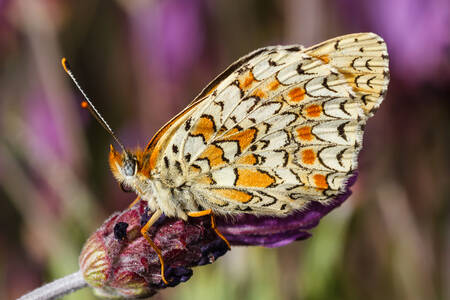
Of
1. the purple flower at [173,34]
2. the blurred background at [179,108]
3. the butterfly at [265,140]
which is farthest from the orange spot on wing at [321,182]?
the purple flower at [173,34]

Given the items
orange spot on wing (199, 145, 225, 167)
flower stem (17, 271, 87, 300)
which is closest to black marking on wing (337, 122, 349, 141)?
orange spot on wing (199, 145, 225, 167)

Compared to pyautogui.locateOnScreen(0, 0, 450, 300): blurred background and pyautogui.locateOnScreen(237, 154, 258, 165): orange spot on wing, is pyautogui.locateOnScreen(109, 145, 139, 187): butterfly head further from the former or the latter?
pyautogui.locateOnScreen(0, 0, 450, 300): blurred background

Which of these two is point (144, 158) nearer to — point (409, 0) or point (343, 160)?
point (343, 160)

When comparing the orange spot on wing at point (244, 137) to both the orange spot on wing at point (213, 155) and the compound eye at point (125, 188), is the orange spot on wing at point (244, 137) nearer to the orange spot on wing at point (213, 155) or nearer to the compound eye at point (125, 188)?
the orange spot on wing at point (213, 155)

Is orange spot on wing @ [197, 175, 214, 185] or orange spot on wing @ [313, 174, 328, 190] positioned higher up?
orange spot on wing @ [197, 175, 214, 185]

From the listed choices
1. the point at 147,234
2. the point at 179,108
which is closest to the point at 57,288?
the point at 147,234

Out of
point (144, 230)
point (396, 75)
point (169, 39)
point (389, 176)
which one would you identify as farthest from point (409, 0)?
point (144, 230)

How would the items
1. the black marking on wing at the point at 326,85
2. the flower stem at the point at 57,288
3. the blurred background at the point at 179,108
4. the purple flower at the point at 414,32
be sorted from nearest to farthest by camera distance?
the flower stem at the point at 57,288, the black marking on wing at the point at 326,85, the blurred background at the point at 179,108, the purple flower at the point at 414,32

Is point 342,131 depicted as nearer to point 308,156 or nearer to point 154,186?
point 308,156
